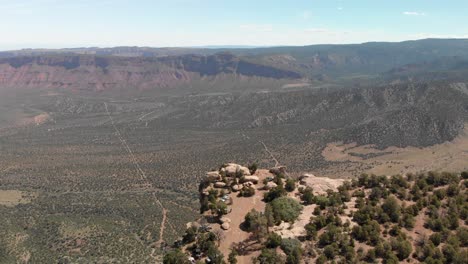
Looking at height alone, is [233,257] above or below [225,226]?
below

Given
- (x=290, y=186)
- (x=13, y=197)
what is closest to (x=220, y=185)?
(x=290, y=186)

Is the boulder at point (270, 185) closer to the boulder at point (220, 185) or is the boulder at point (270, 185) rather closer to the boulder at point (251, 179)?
the boulder at point (251, 179)

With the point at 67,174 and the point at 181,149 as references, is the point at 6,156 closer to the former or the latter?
the point at 67,174

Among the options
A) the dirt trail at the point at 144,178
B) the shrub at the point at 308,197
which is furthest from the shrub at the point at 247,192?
the dirt trail at the point at 144,178

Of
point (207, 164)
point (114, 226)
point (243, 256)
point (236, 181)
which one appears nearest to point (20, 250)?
point (114, 226)

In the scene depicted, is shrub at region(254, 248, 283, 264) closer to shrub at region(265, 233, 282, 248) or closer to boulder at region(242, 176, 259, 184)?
shrub at region(265, 233, 282, 248)

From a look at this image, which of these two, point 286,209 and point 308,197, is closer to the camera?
point 286,209

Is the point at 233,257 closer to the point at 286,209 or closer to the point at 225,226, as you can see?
the point at 225,226

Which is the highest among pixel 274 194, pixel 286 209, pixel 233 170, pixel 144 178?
pixel 233 170

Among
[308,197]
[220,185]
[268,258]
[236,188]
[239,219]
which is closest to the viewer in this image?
[268,258]

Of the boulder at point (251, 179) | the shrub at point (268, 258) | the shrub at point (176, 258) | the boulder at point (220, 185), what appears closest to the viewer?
the shrub at point (268, 258)

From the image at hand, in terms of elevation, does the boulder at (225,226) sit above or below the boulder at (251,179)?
below
